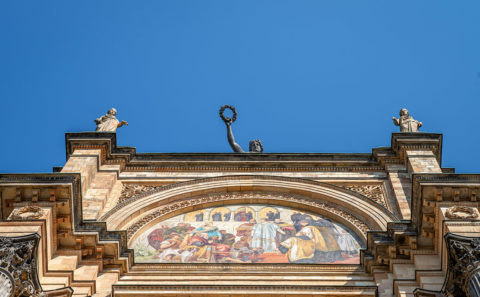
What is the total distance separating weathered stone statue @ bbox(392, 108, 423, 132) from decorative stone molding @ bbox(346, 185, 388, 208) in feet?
10.2

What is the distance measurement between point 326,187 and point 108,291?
22.1ft

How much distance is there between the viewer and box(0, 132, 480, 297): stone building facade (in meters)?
14.3

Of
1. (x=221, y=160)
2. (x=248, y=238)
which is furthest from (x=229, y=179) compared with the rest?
(x=248, y=238)

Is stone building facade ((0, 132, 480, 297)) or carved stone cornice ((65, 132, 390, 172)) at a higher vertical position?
carved stone cornice ((65, 132, 390, 172))

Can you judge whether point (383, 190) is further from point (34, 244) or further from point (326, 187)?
point (34, 244)

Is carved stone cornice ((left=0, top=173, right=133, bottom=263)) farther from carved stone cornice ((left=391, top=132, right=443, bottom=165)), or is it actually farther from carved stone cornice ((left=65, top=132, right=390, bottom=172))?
carved stone cornice ((left=391, top=132, right=443, bottom=165))

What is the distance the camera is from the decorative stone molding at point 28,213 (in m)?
14.7

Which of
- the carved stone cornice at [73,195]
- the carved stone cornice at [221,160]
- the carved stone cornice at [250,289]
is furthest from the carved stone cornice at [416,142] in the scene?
the carved stone cornice at [73,195]

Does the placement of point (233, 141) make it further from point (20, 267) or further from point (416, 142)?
point (20, 267)

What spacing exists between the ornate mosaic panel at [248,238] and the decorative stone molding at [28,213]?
9.12 ft

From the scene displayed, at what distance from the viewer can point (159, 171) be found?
20750mm

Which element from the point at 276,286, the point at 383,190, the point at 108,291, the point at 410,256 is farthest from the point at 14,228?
the point at 383,190

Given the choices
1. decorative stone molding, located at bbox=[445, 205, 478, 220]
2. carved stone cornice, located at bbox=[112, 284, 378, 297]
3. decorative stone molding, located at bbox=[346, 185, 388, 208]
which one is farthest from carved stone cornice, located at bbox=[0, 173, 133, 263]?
decorative stone molding, located at bbox=[445, 205, 478, 220]

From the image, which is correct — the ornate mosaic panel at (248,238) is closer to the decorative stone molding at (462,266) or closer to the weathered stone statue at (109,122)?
the decorative stone molding at (462,266)
